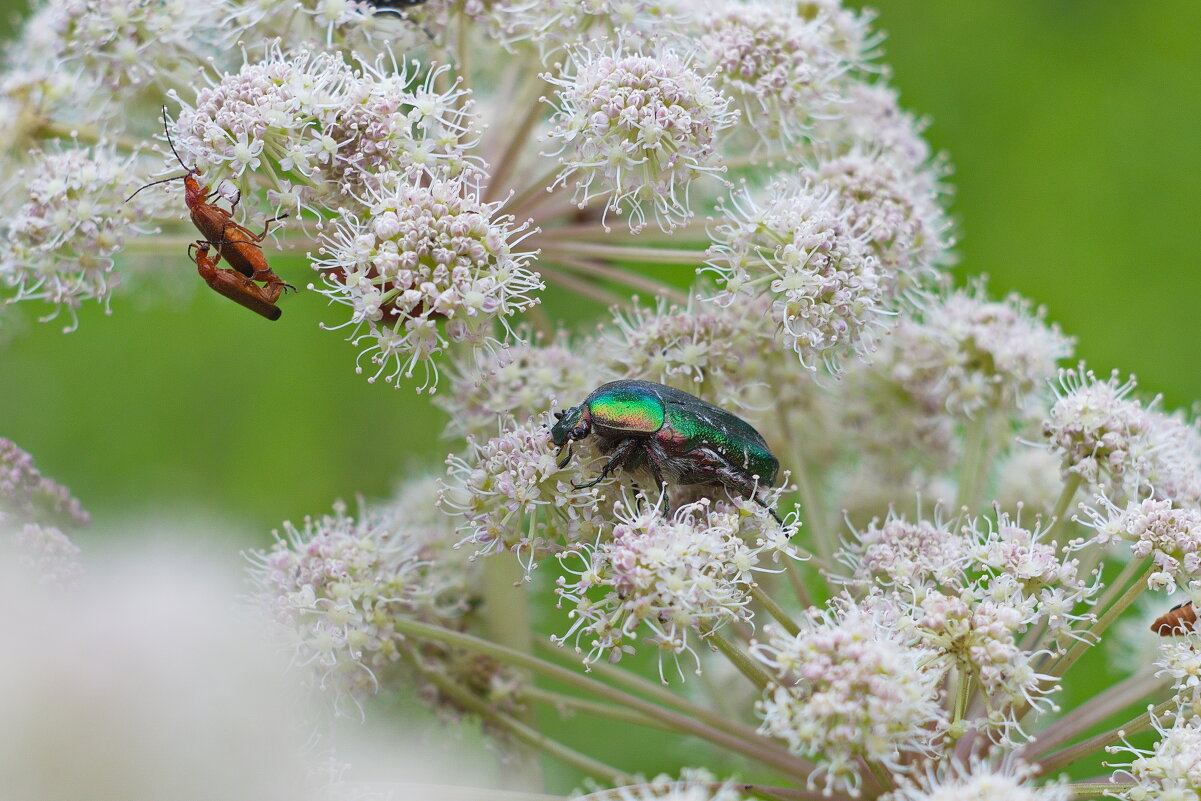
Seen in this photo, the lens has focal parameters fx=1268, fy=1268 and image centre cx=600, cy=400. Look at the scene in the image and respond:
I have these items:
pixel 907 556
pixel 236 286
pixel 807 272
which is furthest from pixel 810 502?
pixel 236 286

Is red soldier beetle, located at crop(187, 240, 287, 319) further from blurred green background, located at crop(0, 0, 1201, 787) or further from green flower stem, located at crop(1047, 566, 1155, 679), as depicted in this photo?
green flower stem, located at crop(1047, 566, 1155, 679)

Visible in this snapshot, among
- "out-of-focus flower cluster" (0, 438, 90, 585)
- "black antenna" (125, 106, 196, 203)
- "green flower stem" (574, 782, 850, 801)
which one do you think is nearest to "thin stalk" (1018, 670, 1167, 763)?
"green flower stem" (574, 782, 850, 801)

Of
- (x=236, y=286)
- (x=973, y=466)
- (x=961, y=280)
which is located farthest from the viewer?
(x=961, y=280)

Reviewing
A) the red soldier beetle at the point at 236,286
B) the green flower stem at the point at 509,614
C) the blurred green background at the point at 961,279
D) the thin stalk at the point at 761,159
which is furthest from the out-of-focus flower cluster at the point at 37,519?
the thin stalk at the point at 761,159

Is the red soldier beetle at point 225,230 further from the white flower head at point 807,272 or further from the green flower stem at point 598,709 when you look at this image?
the green flower stem at point 598,709

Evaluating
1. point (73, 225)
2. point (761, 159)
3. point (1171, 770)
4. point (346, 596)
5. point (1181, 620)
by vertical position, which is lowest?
point (346, 596)

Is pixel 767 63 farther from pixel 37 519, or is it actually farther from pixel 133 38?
→ pixel 37 519
